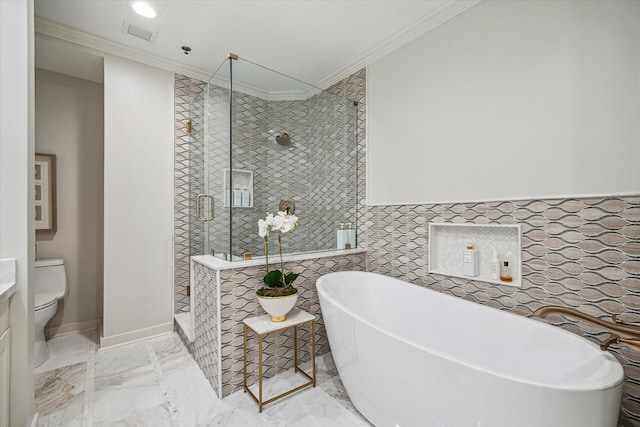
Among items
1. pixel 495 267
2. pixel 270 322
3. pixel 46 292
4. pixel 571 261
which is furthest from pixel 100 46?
pixel 571 261

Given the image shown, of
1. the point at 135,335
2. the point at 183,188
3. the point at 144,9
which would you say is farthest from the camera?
the point at 183,188

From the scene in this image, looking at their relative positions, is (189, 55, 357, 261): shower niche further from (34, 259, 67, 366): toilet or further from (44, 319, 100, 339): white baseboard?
(44, 319, 100, 339): white baseboard

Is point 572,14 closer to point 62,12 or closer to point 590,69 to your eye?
point 590,69

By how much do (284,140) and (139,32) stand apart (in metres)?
1.46

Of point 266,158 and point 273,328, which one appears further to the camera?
point 266,158

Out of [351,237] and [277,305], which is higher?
[351,237]

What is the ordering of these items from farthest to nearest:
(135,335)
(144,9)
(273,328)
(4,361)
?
(135,335) → (144,9) → (273,328) → (4,361)

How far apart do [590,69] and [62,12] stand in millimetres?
3463

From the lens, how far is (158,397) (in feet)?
6.06

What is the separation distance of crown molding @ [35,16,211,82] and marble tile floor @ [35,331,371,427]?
8.39 ft

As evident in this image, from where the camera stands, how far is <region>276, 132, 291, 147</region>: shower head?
2447mm

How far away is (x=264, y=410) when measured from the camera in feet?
5.66

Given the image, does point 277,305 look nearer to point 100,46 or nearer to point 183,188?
point 183,188

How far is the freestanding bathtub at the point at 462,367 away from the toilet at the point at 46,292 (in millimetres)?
2162
